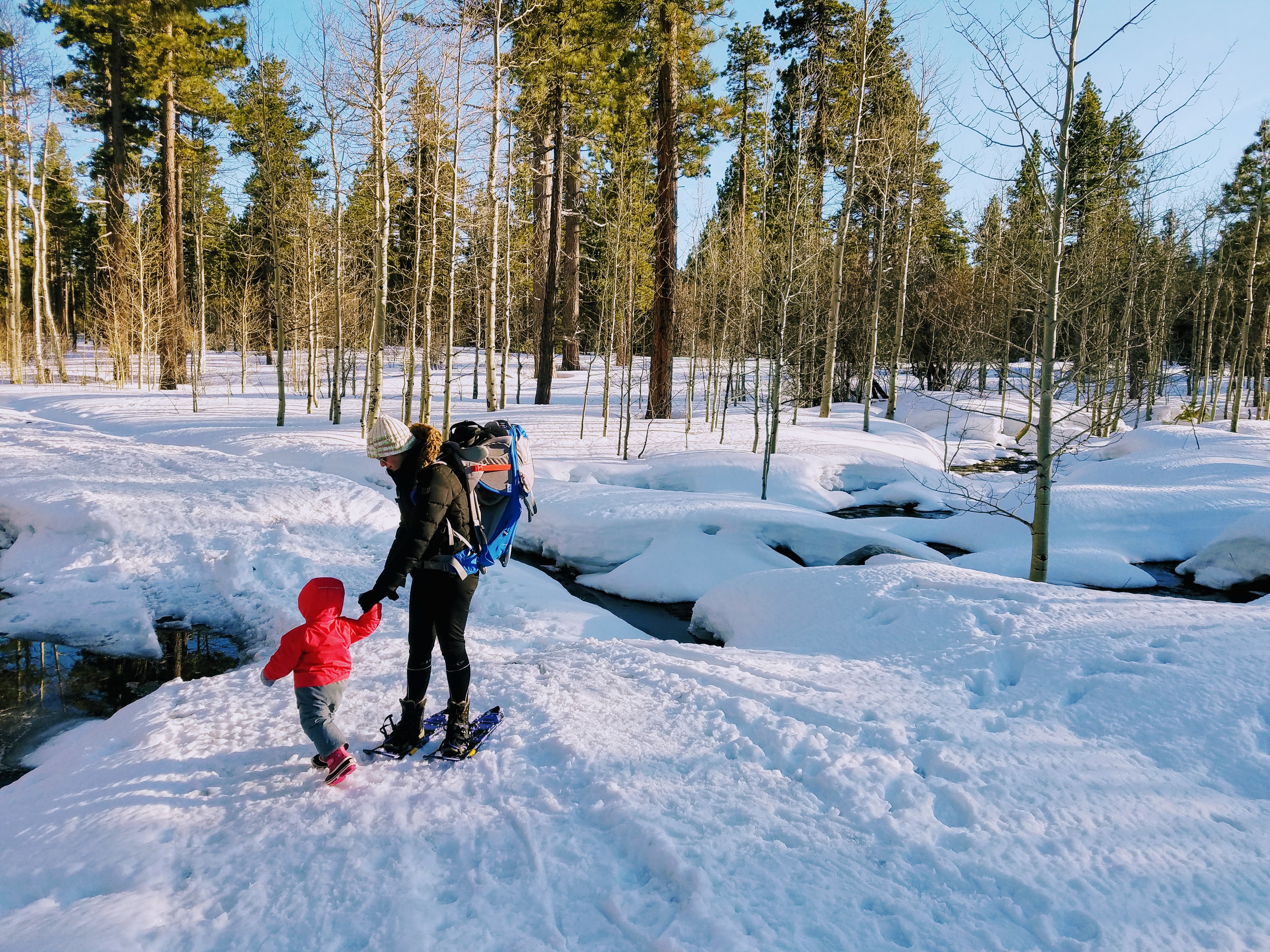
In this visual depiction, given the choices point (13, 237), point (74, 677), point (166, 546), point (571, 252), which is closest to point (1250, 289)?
point (571, 252)

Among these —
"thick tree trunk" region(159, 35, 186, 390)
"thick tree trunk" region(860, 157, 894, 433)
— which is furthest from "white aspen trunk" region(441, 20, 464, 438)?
"thick tree trunk" region(159, 35, 186, 390)

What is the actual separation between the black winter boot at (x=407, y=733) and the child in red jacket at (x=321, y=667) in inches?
9.3

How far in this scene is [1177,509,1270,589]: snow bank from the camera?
28.7 ft

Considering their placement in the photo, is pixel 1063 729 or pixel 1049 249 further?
pixel 1049 249

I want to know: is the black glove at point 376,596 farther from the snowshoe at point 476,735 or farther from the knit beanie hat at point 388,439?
the snowshoe at point 476,735

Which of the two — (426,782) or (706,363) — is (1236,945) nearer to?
(426,782)

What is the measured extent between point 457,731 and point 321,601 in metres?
1.00

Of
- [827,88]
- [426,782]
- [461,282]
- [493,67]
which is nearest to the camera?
[426,782]

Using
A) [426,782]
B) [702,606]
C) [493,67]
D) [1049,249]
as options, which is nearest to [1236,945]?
[426,782]

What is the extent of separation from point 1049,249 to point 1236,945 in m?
6.20

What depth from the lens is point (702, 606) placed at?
25.1 feet

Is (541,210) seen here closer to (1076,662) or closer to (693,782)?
(1076,662)

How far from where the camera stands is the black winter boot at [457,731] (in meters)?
3.61

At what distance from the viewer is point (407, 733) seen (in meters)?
3.66
